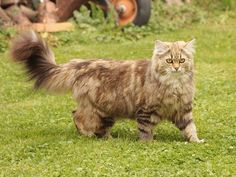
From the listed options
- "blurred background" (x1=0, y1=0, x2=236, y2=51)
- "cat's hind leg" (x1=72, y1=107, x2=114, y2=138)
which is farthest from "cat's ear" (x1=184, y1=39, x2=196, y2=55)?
"blurred background" (x1=0, y1=0, x2=236, y2=51)

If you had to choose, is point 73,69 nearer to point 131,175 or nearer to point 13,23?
point 131,175

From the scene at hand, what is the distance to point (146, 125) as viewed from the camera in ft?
28.9

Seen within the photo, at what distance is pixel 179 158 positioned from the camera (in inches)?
310

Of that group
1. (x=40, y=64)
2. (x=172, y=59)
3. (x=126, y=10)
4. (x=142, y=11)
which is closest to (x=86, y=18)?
(x=126, y=10)

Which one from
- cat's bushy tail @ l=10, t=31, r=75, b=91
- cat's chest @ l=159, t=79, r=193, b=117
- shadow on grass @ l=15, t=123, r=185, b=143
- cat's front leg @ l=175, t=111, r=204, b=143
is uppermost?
cat's bushy tail @ l=10, t=31, r=75, b=91

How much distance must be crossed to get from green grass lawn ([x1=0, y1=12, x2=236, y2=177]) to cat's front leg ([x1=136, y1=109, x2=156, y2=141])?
0.17 meters

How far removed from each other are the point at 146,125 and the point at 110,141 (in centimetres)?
48

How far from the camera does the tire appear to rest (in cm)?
1756

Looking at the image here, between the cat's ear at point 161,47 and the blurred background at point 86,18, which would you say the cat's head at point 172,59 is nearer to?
the cat's ear at point 161,47

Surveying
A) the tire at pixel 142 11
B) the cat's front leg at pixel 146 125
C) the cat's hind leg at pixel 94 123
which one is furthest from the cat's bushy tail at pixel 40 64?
the tire at pixel 142 11

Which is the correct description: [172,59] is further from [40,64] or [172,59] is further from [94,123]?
[40,64]

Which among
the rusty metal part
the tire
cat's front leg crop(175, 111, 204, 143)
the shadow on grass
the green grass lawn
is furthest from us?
the rusty metal part

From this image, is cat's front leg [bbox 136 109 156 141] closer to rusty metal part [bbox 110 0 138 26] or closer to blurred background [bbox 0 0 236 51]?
blurred background [bbox 0 0 236 51]

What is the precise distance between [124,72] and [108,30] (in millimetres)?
8396
